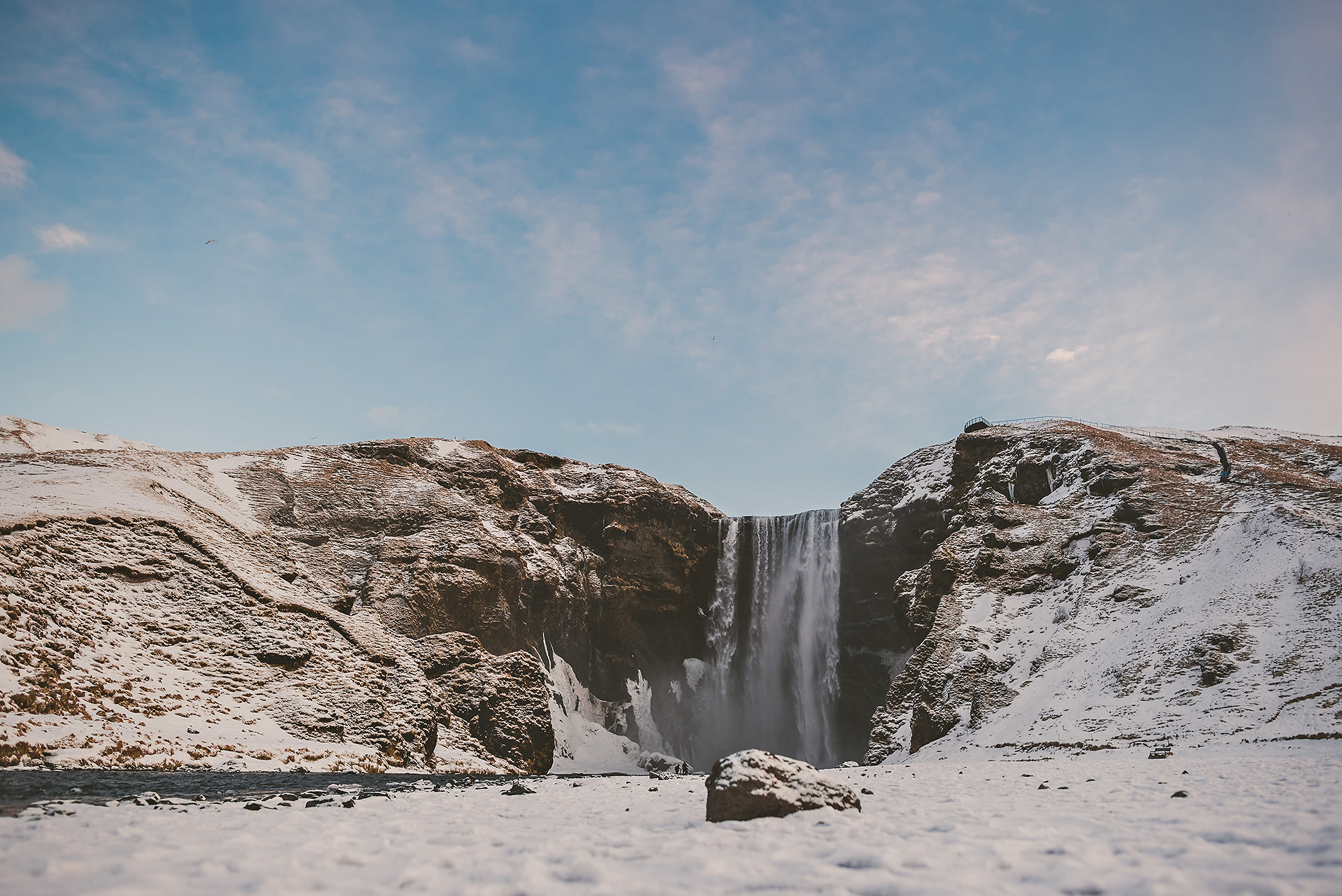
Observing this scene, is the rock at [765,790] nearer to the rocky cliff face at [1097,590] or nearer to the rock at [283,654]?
the rocky cliff face at [1097,590]

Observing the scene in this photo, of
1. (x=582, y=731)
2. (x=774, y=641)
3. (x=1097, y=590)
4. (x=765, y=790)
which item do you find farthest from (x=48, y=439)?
(x=1097, y=590)

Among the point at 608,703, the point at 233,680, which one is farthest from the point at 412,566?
the point at 608,703

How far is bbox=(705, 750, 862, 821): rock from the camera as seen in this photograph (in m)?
8.45

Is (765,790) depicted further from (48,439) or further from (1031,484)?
(48,439)

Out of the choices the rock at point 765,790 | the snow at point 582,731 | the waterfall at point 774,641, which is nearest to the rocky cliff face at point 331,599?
the snow at point 582,731

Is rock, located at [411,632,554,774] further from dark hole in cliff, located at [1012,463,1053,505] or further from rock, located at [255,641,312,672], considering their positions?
dark hole in cliff, located at [1012,463,1053,505]

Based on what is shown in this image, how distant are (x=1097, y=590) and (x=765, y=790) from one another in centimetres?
3205

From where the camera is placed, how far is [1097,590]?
110 feet

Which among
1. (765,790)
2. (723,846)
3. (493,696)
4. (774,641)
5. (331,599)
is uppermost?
(331,599)

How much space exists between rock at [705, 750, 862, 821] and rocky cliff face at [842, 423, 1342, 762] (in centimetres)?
1840

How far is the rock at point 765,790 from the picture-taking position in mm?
8445

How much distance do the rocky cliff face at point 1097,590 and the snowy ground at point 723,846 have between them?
53.1ft

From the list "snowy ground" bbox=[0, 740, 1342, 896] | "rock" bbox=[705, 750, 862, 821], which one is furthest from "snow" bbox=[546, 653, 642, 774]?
"rock" bbox=[705, 750, 862, 821]

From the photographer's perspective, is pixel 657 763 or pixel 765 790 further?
pixel 657 763
